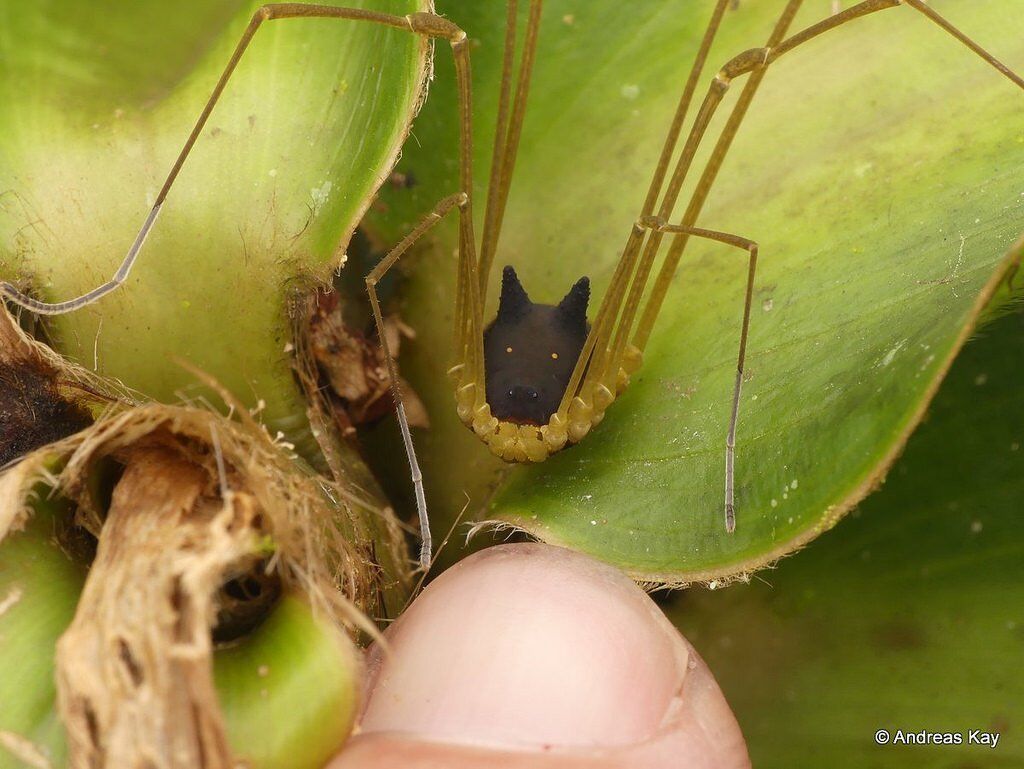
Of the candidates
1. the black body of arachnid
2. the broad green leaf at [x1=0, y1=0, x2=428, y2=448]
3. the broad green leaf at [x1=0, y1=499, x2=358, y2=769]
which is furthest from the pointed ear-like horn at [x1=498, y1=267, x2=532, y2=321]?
the broad green leaf at [x1=0, y1=499, x2=358, y2=769]

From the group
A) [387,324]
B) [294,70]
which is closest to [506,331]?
[387,324]

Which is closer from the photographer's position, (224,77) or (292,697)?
(292,697)

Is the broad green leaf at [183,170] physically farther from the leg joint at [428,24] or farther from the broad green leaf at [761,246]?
the broad green leaf at [761,246]

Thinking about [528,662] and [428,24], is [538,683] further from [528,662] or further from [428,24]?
[428,24]

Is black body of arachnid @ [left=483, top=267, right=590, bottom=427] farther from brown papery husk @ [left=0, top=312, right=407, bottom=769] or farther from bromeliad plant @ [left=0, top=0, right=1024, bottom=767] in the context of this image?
brown papery husk @ [left=0, top=312, right=407, bottom=769]

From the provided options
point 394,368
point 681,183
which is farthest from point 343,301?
point 681,183

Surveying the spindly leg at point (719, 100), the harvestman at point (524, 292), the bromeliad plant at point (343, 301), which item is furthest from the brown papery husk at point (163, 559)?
the spindly leg at point (719, 100)
